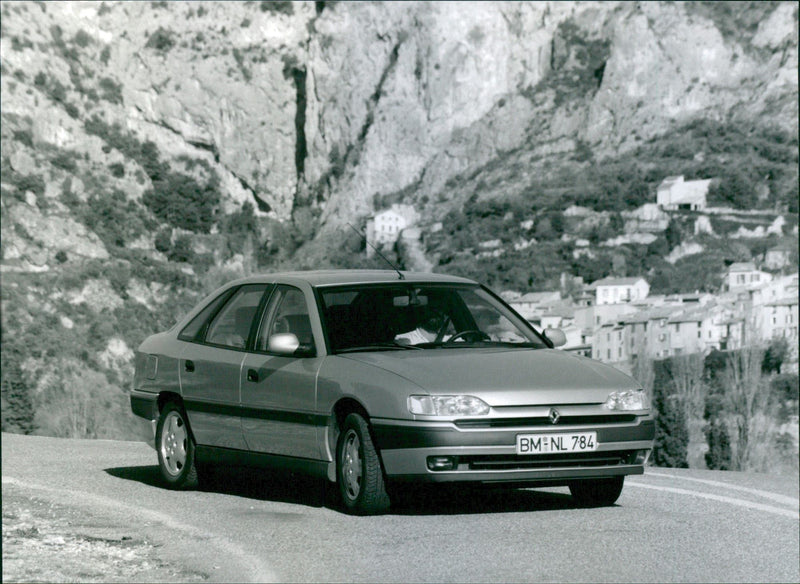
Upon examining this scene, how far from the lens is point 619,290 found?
13088 centimetres

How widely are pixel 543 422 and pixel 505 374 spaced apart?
0.36m

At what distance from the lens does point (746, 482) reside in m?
11.9

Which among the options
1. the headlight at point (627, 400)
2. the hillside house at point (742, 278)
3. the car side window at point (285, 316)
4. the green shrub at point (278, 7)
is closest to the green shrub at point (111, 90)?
the green shrub at point (278, 7)

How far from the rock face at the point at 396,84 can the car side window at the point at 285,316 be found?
135154 millimetres

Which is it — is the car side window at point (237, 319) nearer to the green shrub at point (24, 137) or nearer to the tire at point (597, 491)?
the tire at point (597, 491)

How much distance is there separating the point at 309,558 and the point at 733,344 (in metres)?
99.2

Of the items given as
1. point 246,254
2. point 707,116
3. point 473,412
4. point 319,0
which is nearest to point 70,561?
point 473,412

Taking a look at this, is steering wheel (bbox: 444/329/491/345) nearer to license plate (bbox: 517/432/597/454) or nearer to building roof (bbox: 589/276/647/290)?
license plate (bbox: 517/432/597/454)

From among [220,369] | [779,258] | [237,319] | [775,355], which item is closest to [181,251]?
[775,355]

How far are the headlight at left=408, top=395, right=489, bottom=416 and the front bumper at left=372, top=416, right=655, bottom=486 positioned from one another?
0.07 m

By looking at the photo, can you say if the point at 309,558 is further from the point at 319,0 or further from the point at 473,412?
the point at 319,0

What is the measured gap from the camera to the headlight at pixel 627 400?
8227mm

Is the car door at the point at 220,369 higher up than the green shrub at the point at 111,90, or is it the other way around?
the green shrub at the point at 111,90

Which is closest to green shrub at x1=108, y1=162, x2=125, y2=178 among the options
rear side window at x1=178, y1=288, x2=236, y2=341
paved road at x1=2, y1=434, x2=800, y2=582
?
paved road at x1=2, y1=434, x2=800, y2=582
